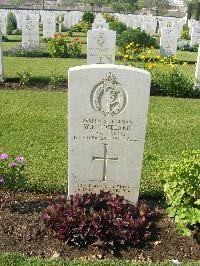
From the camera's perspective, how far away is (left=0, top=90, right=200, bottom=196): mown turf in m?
5.98

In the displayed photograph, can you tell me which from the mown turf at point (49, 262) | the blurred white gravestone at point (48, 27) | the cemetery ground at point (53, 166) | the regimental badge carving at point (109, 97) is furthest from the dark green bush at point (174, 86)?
the blurred white gravestone at point (48, 27)

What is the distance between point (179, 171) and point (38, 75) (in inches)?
379

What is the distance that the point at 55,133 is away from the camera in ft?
25.7

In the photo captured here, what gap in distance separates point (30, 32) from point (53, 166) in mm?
14473

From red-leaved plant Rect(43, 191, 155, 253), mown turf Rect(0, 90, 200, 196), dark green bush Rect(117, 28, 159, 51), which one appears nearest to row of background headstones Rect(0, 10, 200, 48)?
dark green bush Rect(117, 28, 159, 51)

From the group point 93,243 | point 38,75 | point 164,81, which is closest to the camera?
point 93,243

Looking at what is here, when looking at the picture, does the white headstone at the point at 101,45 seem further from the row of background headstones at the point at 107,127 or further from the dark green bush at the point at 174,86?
the row of background headstones at the point at 107,127

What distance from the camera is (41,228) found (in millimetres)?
4625

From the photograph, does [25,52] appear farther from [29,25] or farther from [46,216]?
[46,216]

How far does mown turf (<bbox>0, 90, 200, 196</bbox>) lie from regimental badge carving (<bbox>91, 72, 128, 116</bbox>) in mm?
707

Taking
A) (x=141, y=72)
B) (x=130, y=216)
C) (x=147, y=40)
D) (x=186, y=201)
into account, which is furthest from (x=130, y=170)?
(x=147, y=40)

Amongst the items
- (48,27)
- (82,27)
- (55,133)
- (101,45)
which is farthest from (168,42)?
(82,27)

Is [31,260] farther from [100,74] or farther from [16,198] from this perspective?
[100,74]

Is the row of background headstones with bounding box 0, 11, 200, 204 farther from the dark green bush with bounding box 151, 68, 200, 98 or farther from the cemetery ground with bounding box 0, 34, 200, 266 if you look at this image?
the dark green bush with bounding box 151, 68, 200, 98
